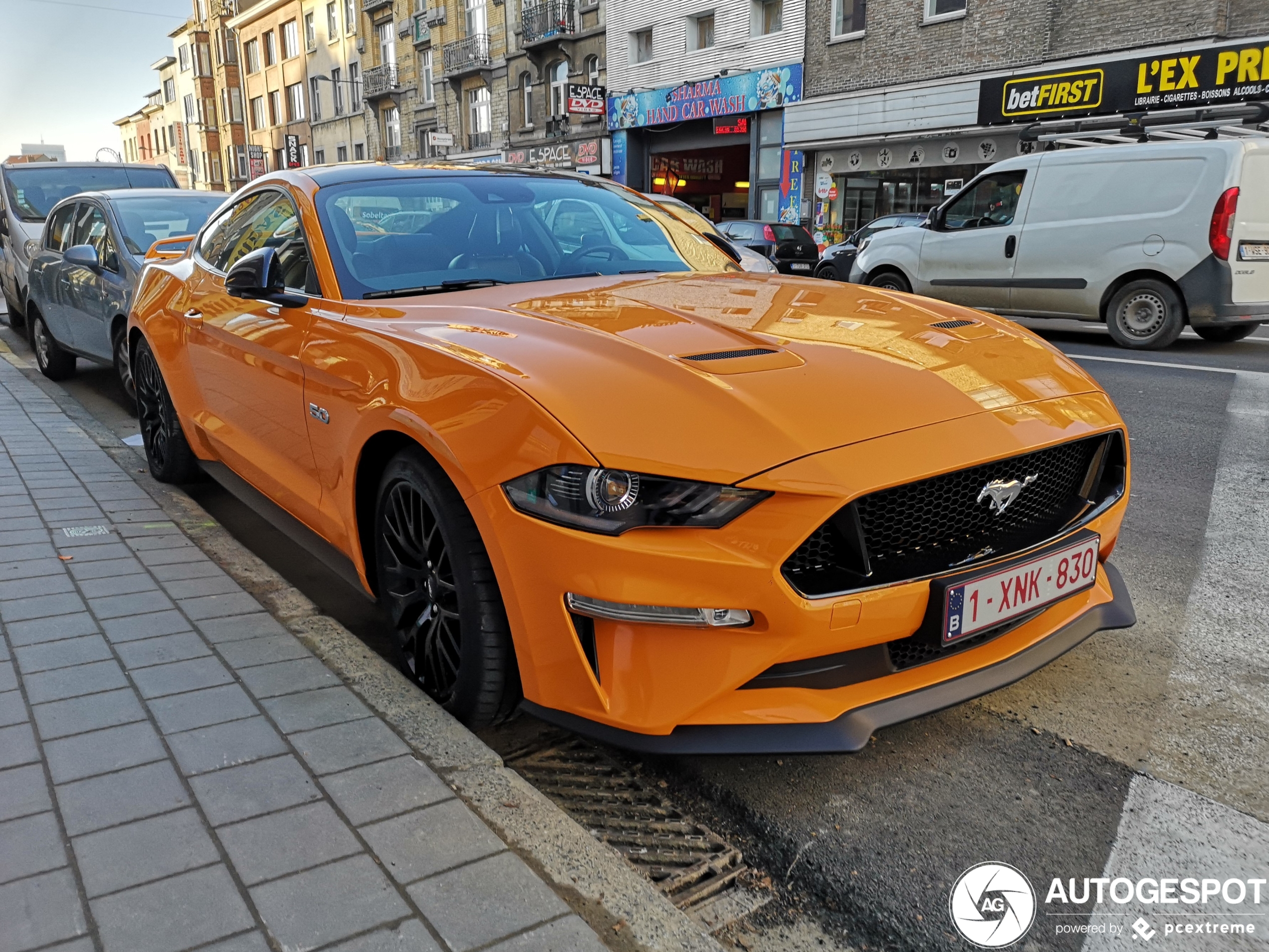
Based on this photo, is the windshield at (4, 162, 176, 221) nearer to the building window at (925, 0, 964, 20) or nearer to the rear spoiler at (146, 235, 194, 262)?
the rear spoiler at (146, 235, 194, 262)

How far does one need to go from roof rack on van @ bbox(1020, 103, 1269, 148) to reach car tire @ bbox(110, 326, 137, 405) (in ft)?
32.7

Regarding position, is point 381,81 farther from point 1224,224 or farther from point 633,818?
point 633,818

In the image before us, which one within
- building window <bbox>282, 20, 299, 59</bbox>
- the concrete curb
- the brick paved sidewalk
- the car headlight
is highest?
building window <bbox>282, 20, 299, 59</bbox>

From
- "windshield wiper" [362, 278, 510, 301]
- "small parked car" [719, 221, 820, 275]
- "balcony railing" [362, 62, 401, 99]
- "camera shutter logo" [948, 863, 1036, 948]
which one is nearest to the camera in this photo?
"camera shutter logo" [948, 863, 1036, 948]

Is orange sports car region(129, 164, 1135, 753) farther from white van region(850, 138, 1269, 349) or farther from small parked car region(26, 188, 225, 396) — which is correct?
white van region(850, 138, 1269, 349)

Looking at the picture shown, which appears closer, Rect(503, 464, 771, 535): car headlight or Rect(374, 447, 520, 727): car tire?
Rect(503, 464, 771, 535): car headlight

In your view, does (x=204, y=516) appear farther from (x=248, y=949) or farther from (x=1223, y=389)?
(x=1223, y=389)

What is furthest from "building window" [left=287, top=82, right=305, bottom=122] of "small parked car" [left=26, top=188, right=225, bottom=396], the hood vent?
the hood vent

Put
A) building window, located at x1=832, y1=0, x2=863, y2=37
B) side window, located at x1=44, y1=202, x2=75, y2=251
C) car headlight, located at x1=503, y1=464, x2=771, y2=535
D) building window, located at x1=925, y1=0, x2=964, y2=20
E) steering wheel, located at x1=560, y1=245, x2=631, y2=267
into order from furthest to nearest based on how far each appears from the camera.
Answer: building window, located at x1=832, y1=0, x2=863, y2=37 → building window, located at x1=925, y1=0, x2=964, y2=20 → side window, located at x1=44, y1=202, x2=75, y2=251 → steering wheel, located at x1=560, y1=245, x2=631, y2=267 → car headlight, located at x1=503, y1=464, x2=771, y2=535

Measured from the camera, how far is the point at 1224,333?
1012 cm

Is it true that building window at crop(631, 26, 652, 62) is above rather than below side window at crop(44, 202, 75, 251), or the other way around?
above

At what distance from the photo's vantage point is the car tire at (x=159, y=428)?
4.84m

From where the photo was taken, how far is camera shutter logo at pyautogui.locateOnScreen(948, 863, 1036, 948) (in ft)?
6.35

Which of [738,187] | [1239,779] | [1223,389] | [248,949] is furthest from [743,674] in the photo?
[738,187]
